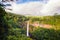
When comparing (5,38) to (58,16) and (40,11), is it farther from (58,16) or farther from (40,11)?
(58,16)

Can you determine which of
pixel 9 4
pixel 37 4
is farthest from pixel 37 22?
pixel 9 4

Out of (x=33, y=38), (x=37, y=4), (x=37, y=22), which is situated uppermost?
(x=37, y=4)

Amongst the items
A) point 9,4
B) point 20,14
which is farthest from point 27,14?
point 9,4

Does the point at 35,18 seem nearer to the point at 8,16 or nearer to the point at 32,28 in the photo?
the point at 32,28

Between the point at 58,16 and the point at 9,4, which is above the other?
the point at 9,4

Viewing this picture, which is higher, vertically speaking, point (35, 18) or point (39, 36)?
point (35, 18)
